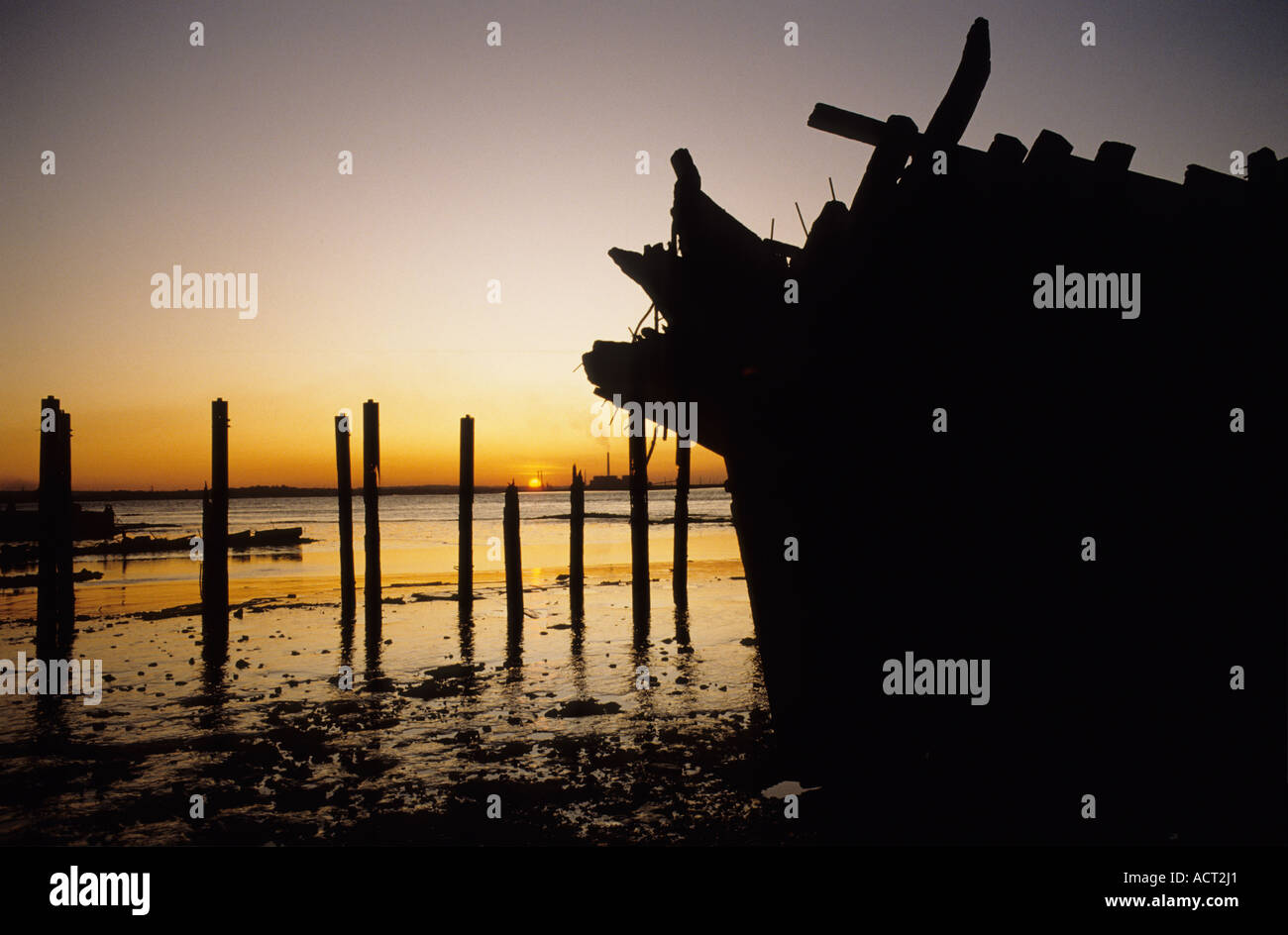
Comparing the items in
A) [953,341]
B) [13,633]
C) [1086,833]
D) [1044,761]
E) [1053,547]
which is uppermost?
[953,341]

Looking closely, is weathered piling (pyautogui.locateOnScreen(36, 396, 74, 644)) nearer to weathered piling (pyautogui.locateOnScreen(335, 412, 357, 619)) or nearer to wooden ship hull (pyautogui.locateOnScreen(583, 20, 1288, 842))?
weathered piling (pyautogui.locateOnScreen(335, 412, 357, 619))

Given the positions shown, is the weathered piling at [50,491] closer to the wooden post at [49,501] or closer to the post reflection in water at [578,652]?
the wooden post at [49,501]

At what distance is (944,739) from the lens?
4.47m

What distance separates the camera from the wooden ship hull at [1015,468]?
13.6 ft

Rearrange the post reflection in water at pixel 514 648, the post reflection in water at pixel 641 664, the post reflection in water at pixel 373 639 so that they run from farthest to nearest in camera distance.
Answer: the post reflection in water at pixel 373 639, the post reflection in water at pixel 514 648, the post reflection in water at pixel 641 664

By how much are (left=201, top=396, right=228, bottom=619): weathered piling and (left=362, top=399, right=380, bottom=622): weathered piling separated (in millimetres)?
3182

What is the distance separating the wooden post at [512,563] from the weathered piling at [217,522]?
6.56 metres

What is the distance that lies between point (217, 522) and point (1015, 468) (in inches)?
716

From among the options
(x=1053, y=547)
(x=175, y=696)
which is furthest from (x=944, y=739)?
(x=175, y=696)

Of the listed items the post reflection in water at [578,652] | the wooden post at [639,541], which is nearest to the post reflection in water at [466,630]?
the post reflection in water at [578,652]

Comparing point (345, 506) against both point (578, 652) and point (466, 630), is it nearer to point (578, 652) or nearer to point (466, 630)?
point (466, 630)

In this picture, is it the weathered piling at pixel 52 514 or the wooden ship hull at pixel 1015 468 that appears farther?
the weathered piling at pixel 52 514
